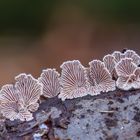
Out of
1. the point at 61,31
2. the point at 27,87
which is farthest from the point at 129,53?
the point at 61,31

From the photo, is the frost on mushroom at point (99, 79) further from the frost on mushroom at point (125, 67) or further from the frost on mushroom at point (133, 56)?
the frost on mushroom at point (133, 56)

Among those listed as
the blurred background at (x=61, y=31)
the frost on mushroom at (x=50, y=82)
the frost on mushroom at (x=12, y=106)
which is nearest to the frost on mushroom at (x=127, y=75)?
the frost on mushroom at (x=50, y=82)

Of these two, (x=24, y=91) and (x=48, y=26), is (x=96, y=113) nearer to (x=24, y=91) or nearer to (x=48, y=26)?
(x=24, y=91)

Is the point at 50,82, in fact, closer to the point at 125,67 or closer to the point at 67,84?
the point at 67,84

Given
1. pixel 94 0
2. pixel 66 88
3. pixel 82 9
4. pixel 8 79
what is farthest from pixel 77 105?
pixel 82 9

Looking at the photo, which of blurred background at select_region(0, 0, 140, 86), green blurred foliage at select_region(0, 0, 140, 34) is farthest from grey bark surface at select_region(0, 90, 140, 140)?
green blurred foliage at select_region(0, 0, 140, 34)

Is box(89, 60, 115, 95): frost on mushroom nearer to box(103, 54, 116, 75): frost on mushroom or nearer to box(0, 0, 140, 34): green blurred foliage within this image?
box(103, 54, 116, 75): frost on mushroom
